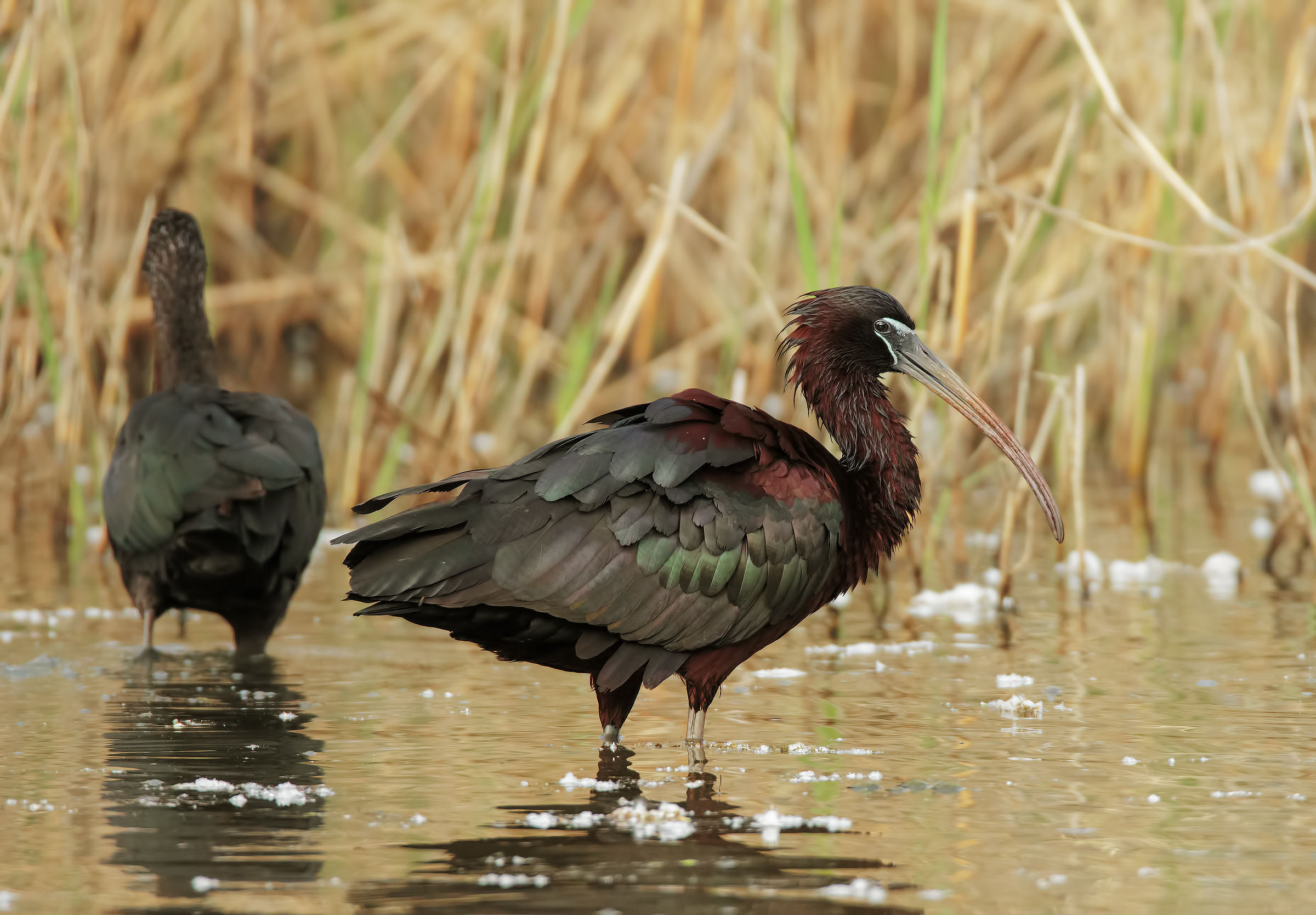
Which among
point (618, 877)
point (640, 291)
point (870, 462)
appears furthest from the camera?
point (640, 291)

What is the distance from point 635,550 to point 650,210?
6243mm

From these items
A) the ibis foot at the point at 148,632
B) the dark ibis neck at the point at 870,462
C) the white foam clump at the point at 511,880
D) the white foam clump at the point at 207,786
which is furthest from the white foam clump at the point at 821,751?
the ibis foot at the point at 148,632

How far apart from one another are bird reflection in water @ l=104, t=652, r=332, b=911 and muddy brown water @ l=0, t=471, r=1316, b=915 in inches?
0.6

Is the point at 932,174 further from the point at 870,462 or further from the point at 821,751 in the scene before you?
the point at 821,751

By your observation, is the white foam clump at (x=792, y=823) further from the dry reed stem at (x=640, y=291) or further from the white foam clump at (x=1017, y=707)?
the dry reed stem at (x=640, y=291)

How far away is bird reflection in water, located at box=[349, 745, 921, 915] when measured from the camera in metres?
3.95

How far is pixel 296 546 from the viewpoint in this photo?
7156 mm

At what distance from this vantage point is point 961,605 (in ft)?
26.5

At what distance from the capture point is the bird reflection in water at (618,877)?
3.95 m

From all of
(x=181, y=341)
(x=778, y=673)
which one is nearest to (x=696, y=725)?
(x=778, y=673)

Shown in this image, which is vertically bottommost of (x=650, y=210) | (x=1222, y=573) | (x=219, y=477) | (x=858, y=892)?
(x=858, y=892)

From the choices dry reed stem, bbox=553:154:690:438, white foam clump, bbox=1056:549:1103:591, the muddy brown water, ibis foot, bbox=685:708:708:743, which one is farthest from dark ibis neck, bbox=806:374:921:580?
dry reed stem, bbox=553:154:690:438

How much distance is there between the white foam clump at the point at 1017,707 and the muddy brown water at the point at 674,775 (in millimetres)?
32

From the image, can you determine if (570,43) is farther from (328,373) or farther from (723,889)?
(723,889)
